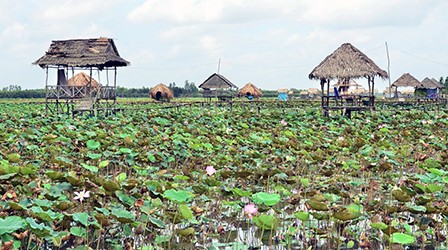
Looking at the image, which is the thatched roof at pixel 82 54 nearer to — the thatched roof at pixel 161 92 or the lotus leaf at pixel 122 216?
the lotus leaf at pixel 122 216

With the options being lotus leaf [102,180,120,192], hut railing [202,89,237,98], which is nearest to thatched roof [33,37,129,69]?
hut railing [202,89,237,98]

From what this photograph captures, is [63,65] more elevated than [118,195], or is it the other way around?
[63,65]

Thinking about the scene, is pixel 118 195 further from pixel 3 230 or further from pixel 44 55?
pixel 44 55

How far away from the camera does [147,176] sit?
5652 mm

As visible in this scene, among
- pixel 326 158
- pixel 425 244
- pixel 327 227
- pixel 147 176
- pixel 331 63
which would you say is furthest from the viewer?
pixel 331 63

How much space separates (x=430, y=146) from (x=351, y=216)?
16.8 feet

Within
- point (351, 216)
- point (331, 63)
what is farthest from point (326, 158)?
point (331, 63)

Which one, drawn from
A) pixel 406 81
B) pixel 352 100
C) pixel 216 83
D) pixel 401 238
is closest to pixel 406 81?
pixel 406 81

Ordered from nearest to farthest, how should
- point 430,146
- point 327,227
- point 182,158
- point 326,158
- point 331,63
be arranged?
point 327,227
point 326,158
point 182,158
point 430,146
point 331,63

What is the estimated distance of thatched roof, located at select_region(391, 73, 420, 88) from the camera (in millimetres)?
37906

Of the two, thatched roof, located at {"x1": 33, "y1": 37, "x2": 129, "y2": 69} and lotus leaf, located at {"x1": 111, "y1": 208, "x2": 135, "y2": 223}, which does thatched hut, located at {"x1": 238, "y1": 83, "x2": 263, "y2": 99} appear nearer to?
thatched roof, located at {"x1": 33, "y1": 37, "x2": 129, "y2": 69}

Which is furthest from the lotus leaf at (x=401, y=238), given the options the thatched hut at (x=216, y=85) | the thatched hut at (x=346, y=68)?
the thatched hut at (x=216, y=85)

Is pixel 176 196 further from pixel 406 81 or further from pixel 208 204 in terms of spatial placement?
pixel 406 81

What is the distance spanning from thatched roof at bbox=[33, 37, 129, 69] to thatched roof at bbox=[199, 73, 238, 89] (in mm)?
13951
